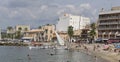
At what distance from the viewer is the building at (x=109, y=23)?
139250mm

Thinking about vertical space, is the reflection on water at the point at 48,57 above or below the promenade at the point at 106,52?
below

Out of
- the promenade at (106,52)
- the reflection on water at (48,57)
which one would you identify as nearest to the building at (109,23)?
the promenade at (106,52)

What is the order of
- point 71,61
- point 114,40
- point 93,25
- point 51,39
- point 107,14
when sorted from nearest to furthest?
point 71,61
point 114,40
point 107,14
point 93,25
point 51,39

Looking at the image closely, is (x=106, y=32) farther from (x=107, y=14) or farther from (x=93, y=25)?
(x=93, y=25)

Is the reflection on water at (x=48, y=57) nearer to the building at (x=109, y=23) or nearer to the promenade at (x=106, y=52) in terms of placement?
the promenade at (x=106, y=52)

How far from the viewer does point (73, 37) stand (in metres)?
186

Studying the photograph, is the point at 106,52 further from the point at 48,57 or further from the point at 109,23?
the point at 109,23

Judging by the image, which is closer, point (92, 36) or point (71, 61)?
point (71, 61)

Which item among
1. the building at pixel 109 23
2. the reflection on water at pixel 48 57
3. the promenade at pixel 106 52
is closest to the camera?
the reflection on water at pixel 48 57

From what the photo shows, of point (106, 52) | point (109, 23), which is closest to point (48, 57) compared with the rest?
point (106, 52)

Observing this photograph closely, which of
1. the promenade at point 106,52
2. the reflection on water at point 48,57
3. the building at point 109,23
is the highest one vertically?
the building at point 109,23

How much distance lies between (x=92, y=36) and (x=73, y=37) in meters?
33.6

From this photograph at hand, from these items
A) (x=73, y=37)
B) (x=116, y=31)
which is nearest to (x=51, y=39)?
(x=73, y=37)

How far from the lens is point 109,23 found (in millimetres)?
142875
